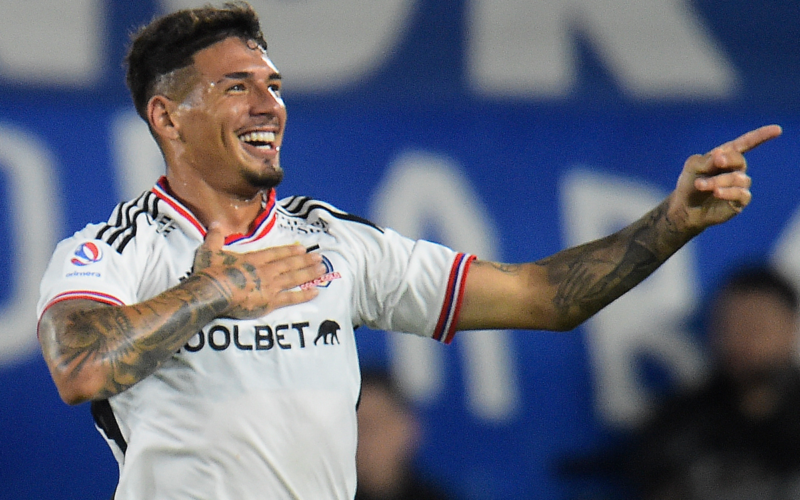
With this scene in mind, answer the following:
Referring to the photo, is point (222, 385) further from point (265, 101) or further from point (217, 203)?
point (265, 101)

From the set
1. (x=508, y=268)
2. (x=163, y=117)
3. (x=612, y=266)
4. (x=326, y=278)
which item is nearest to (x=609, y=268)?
(x=612, y=266)

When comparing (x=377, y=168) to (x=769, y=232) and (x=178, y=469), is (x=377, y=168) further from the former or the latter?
(x=178, y=469)

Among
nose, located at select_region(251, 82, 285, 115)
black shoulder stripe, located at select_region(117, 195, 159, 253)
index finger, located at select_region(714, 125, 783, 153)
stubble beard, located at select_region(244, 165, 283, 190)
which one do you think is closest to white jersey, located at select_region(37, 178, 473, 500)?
black shoulder stripe, located at select_region(117, 195, 159, 253)

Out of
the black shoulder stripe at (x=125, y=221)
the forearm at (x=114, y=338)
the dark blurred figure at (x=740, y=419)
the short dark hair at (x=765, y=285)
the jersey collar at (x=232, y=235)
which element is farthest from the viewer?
the short dark hair at (x=765, y=285)

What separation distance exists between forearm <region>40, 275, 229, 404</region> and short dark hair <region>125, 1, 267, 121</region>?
57 centimetres

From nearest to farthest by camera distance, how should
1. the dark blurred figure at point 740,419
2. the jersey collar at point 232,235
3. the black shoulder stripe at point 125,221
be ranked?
1. the black shoulder stripe at point 125,221
2. the jersey collar at point 232,235
3. the dark blurred figure at point 740,419

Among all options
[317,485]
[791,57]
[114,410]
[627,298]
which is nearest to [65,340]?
[114,410]

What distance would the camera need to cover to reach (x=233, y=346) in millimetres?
1804

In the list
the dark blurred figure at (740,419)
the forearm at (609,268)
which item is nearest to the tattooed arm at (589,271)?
the forearm at (609,268)

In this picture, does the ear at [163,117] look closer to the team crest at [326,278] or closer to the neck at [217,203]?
the neck at [217,203]

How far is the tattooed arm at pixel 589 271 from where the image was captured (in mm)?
1851

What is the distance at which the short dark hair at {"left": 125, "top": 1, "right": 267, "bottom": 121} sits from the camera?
2064 millimetres

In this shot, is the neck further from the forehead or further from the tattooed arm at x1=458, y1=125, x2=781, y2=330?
the tattooed arm at x1=458, y1=125, x2=781, y2=330

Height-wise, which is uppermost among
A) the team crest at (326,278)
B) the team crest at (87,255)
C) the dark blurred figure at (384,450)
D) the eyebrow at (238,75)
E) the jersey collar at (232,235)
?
the eyebrow at (238,75)
